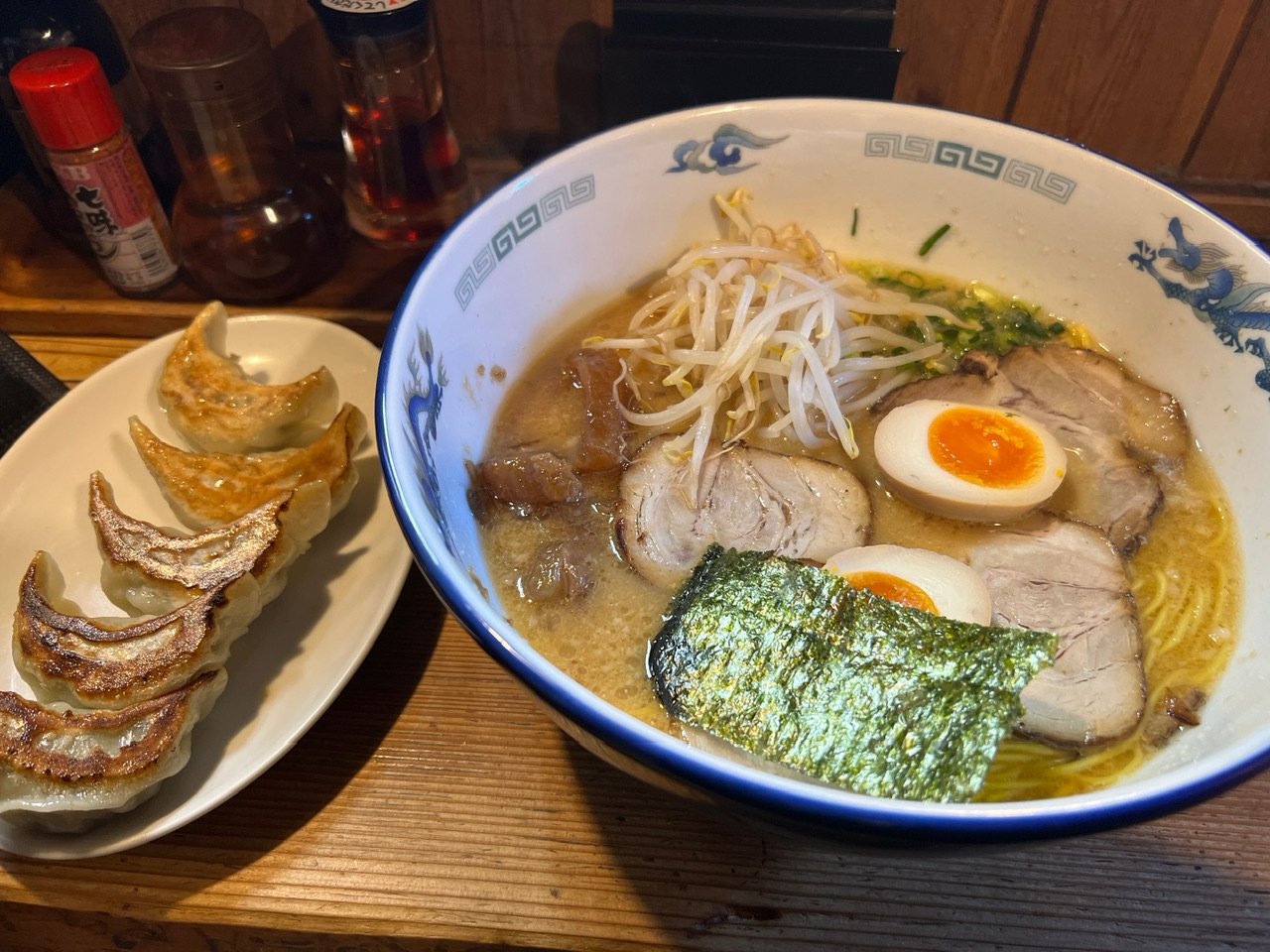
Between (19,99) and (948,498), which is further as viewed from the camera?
(19,99)

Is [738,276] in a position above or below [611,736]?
below

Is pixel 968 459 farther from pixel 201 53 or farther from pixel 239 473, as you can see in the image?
pixel 201 53

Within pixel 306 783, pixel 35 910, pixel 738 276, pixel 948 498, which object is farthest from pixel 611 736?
pixel 738 276

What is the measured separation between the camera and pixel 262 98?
1.74 meters

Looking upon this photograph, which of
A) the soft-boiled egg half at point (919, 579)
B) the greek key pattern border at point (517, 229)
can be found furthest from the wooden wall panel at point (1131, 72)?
the soft-boiled egg half at point (919, 579)

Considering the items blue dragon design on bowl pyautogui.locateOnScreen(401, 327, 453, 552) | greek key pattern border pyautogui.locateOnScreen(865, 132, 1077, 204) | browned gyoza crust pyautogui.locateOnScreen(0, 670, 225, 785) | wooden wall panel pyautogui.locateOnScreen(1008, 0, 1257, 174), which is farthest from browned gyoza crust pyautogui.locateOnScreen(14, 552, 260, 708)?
wooden wall panel pyautogui.locateOnScreen(1008, 0, 1257, 174)

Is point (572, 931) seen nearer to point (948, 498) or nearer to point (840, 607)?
point (840, 607)

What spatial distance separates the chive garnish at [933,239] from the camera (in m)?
1.65

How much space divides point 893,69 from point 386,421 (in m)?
1.26

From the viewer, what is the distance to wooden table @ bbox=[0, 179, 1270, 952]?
1073 mm

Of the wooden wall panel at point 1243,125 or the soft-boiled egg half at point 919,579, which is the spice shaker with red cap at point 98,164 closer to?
the soft-boiled egg half at point 919,579

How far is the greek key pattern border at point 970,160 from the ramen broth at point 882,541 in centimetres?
51

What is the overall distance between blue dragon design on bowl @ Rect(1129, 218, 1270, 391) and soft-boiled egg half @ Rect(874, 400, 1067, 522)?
301mm

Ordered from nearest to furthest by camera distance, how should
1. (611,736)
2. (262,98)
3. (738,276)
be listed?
(611,736), (738,276), (262,98)
